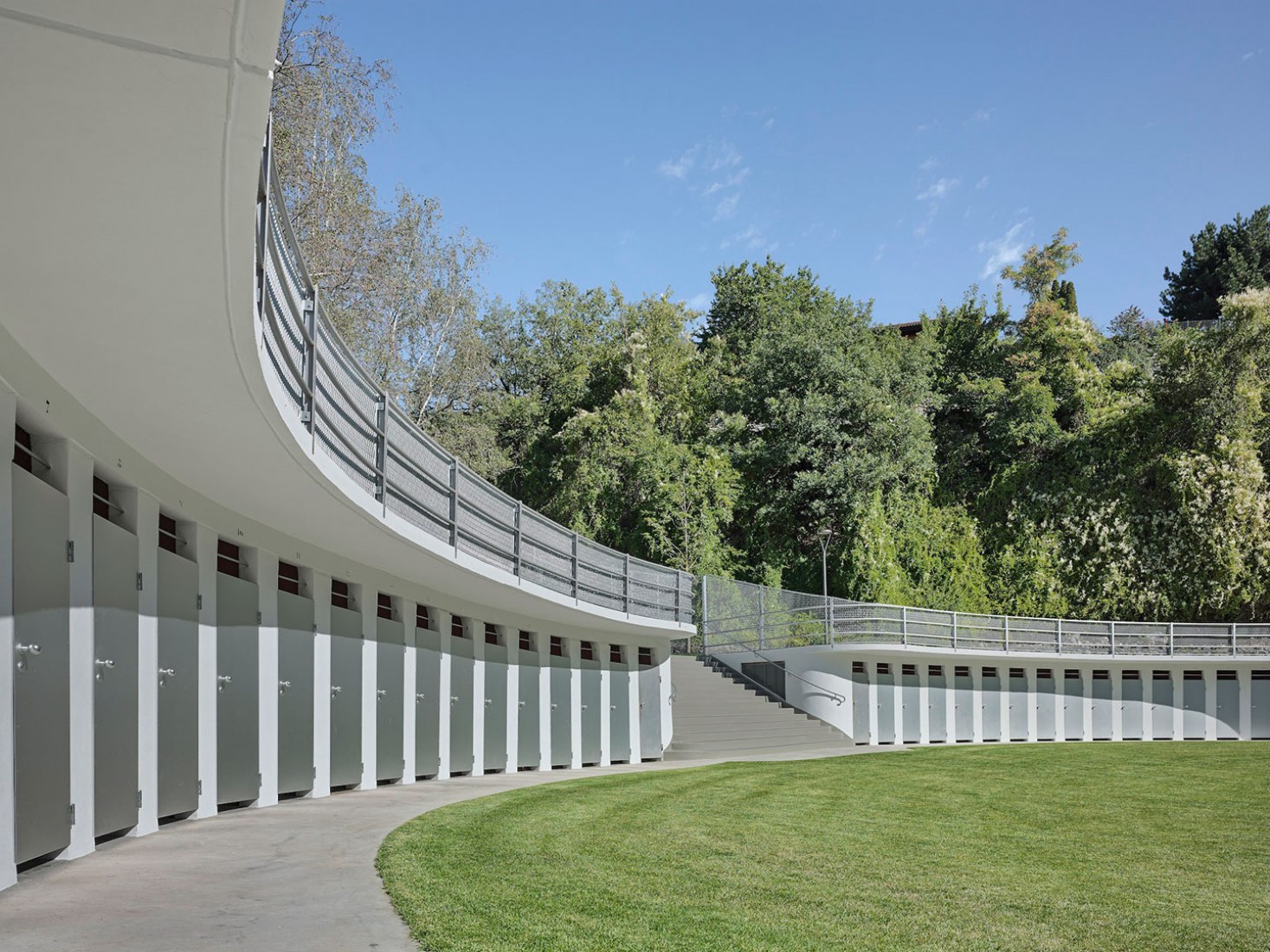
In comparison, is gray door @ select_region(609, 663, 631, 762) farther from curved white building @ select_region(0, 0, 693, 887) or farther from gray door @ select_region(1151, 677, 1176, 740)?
gray door @ select_region(1151, 677, 1176, 740)

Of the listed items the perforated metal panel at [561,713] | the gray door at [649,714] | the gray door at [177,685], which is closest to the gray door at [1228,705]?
the gray door at [649,714]

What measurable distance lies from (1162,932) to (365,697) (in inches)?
383

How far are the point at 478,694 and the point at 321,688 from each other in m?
4.52

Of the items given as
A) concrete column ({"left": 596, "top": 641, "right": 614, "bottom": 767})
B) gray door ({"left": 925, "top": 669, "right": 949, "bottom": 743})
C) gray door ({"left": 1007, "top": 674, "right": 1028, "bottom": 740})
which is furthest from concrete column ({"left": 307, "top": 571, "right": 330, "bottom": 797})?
gray door ({"left": 1007, "top": 674, "right": 1028, "bottom": 740})

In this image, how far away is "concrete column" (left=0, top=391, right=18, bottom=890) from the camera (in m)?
6.63

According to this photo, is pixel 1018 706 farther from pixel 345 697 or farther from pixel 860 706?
pixel 345 697

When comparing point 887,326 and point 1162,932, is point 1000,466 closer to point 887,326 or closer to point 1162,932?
point 887,326

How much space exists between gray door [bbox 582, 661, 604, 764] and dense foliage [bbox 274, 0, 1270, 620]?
554 inches

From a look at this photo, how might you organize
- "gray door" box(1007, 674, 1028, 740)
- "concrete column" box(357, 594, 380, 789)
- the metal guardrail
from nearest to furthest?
the metal guardrail < "concrete column" box(357, 594, 380, 789) < "gray door" box(1007, 674, 1028, 740)

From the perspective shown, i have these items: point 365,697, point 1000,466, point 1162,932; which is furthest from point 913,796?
point 1000,466

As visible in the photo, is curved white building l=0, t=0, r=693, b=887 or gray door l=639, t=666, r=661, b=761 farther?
gray door l=639, t=666, r=661, b=761

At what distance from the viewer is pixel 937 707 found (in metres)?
32.0

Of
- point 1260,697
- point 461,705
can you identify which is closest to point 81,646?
point 461,705

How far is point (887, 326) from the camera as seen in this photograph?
49625 millimetres
